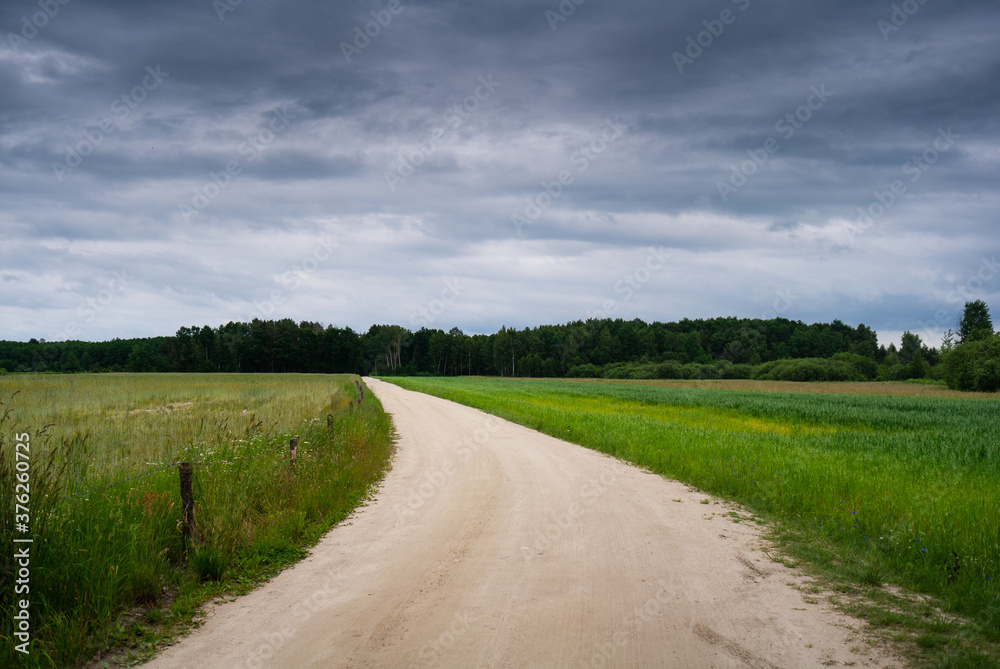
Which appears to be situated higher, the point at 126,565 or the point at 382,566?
the point at 126,565

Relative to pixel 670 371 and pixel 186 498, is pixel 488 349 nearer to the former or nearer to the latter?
pixel 670 371

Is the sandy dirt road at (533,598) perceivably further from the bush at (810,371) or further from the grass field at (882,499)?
the bush at (810,371)

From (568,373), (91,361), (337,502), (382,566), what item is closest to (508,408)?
(337,502)

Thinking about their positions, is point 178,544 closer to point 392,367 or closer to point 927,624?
point 927,624

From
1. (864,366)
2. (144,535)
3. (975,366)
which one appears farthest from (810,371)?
(144,535)

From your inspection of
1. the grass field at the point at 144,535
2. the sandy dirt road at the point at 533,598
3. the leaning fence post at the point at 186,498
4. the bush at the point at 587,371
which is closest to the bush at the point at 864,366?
the bush at the point at 587,371

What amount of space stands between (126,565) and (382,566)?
2.69 meters

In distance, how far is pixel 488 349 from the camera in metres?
155

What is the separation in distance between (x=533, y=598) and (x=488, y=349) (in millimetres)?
149588

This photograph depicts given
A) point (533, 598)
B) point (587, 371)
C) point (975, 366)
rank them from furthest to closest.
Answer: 1. point (587, 371)
2. point (975, 366)
3. point (533, 598)

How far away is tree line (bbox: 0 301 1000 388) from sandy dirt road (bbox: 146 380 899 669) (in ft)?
334

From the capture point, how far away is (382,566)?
671 centimetres

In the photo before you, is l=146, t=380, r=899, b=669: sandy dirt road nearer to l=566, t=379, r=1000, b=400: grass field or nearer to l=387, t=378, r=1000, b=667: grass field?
l=387, t=378, r=1000, b=667: grass field

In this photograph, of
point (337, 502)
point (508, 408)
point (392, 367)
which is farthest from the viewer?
point (392, 367)
